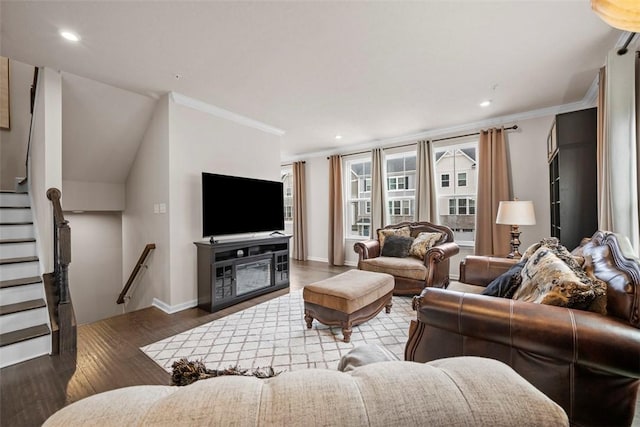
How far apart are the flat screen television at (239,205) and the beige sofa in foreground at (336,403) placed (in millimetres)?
3130

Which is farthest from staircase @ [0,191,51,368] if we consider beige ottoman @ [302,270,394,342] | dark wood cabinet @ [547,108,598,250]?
dark wood cabinet @ [547,108,598,250]

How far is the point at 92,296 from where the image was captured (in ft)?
14.8

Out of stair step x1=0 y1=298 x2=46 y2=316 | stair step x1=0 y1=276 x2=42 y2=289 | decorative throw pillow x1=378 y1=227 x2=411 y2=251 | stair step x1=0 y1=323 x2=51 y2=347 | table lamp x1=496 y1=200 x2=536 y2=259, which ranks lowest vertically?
stair step x1=0 y1=323 x2=51 y2=347

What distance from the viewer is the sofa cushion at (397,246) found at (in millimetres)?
3963

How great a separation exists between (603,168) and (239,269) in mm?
3945

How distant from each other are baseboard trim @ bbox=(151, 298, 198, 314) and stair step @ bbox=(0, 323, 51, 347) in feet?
3.44

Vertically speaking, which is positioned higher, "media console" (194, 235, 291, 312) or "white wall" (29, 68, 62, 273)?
"white wall" (29, 68, 62, 273)

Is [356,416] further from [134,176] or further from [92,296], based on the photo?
[92,296]

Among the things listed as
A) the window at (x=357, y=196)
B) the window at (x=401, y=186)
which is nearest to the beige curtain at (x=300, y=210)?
the window at (x=357, y=196)

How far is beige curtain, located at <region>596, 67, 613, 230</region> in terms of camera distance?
2.30 meters

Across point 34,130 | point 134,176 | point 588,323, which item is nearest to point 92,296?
point 134,176

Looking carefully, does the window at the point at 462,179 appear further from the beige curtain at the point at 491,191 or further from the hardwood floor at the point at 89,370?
the hardwood floor at the point at 89,370

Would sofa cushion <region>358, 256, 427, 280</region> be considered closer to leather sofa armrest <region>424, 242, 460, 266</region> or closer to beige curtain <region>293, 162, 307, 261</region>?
leather sofa armrest <region>424, 242, 460, 266</region>

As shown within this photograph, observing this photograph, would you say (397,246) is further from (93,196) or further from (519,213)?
(93,196)
